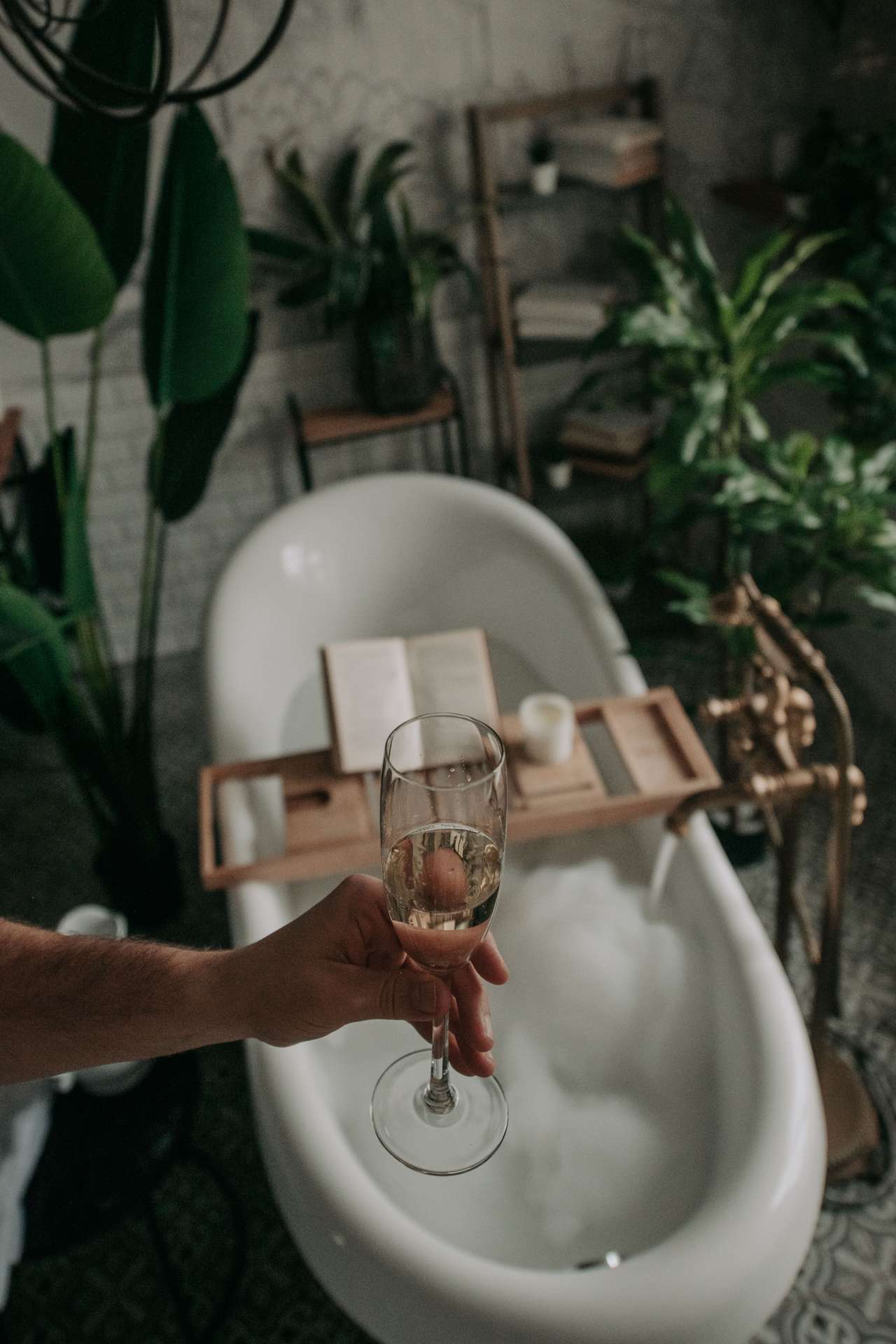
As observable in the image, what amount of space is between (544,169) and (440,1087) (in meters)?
2.92

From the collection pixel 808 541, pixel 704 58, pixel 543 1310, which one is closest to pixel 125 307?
pixel 704 58

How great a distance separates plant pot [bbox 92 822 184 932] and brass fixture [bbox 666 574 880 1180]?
134cm

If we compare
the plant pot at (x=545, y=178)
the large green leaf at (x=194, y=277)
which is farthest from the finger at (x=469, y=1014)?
the plant pot at (x=545, y=178)

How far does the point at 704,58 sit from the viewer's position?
304cm

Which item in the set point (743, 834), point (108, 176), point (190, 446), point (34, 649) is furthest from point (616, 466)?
point (34, 649)

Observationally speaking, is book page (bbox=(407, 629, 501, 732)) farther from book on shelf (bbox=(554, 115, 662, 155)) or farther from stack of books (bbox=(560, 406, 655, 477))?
book on shelf (bbox=(554, 115, 662, 155))

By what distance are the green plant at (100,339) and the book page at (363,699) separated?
472 mm

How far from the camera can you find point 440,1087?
0.52 metres

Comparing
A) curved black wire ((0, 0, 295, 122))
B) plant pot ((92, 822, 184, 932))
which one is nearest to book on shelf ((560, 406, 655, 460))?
plant pot ((92, 822, 184, 932))

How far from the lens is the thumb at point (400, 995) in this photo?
1.60 ft

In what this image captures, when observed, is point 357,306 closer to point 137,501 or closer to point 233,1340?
point 137,501

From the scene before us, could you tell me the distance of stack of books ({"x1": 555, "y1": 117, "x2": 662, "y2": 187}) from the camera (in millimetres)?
2816

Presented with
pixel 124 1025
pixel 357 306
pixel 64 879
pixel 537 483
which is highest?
pixel 124 1025

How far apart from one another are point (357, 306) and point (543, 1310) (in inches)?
100.0
